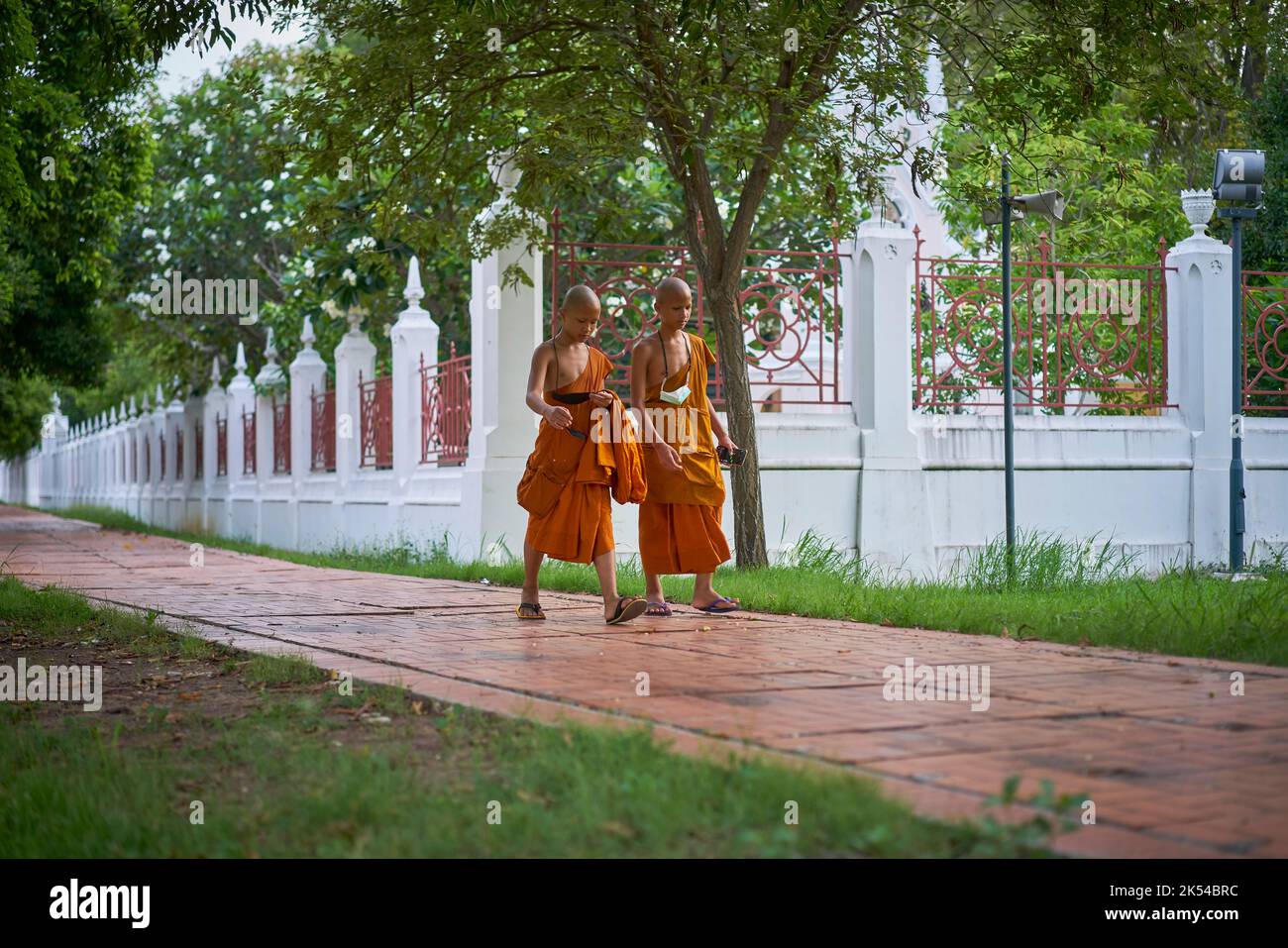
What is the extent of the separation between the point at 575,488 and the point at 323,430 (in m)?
12.9

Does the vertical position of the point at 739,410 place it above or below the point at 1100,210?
below

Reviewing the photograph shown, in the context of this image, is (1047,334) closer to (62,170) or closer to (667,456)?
(667,456)

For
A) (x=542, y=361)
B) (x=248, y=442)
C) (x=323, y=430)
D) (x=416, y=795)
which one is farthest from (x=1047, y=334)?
(x=248, y=442)

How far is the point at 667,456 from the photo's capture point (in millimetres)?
8477

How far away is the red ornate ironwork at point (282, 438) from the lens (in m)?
22.7

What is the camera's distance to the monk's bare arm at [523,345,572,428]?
8.05m

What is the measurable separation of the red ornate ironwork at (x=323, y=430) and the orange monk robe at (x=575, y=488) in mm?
12018

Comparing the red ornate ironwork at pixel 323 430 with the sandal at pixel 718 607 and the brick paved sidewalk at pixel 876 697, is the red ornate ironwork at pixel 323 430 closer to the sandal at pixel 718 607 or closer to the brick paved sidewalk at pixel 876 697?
the brick paved sidewalk at pixel 876 697

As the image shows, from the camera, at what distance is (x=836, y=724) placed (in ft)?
15.6

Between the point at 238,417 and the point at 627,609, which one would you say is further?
the point at 238,417

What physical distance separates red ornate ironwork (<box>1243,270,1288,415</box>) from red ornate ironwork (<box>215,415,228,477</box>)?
60.1 ft
